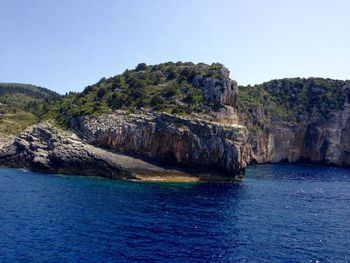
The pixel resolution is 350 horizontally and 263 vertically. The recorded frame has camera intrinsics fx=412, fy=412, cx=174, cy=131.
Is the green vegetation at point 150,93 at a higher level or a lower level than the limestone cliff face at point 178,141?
higher

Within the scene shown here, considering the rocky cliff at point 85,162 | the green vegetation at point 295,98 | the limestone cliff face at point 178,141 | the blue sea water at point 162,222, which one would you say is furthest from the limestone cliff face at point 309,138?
the blue sea water at point 162,222

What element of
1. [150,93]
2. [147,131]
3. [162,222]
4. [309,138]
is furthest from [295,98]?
[162,222]

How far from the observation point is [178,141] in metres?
90.4

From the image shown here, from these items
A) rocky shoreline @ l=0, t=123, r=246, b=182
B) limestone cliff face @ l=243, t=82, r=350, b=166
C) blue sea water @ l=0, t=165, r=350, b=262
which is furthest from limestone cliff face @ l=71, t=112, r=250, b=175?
limestone cliff face @ l=243, t=82, r=350, b=166

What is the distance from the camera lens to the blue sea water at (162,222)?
133ft

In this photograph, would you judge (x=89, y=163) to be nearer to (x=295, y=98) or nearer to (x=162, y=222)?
(x=162, y=222)

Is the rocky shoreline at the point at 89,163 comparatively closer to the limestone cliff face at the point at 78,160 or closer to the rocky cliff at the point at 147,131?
the limestone cliff face at the point at 78,160

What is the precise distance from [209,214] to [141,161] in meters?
32.8

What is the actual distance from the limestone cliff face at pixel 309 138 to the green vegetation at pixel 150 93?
55241 mm

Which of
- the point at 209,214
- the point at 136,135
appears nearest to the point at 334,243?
the point at 209,214

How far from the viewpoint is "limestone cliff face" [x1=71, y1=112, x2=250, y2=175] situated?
90312 millimetres

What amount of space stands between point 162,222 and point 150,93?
192ft

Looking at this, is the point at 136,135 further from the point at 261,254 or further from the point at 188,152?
the point at 261,254

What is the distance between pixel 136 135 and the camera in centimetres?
9069
